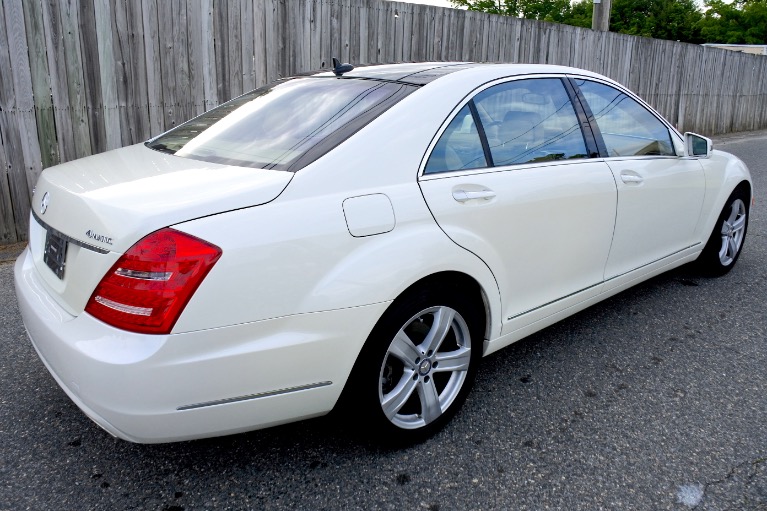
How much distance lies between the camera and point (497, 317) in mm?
2939

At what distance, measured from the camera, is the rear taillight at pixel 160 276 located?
203 centimetres

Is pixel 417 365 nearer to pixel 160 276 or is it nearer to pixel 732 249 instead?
pixel 160 276

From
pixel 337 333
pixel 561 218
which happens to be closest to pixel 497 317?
pixel 561 218

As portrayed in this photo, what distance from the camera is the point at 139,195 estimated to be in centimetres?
223

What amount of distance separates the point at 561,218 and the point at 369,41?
17.3 ft

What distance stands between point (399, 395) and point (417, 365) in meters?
0.14

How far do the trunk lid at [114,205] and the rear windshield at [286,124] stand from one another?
0.15 m

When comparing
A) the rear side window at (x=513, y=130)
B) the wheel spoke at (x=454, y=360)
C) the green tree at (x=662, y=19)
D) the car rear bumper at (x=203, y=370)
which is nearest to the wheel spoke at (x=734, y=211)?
the rear side window at (x=513, y=130)

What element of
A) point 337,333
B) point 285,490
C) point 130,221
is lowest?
point 285,490

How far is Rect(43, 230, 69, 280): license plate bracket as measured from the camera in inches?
92.4

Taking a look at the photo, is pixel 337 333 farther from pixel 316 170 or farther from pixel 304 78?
pixel 304 78

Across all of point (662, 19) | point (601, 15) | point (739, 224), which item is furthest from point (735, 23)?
point (739, 224)

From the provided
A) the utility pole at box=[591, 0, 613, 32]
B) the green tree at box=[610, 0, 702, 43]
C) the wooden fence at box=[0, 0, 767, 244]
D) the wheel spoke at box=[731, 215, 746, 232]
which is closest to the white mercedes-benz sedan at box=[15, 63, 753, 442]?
the wheel spoke at box=[731, 215, 746, 232]

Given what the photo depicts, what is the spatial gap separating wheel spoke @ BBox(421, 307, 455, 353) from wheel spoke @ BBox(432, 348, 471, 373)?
0.23 feet
